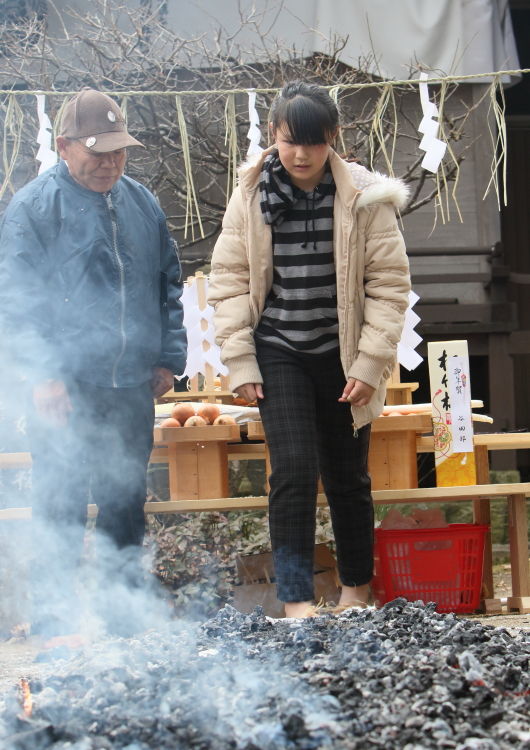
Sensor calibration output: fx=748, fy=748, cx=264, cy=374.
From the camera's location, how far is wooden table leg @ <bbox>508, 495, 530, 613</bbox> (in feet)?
12.3

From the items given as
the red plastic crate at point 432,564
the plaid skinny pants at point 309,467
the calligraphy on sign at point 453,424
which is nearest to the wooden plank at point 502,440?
the calligraphy on sign at point 453,424

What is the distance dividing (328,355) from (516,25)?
6.11 meters

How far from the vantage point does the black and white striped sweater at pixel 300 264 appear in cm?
304

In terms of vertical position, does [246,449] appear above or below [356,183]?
below

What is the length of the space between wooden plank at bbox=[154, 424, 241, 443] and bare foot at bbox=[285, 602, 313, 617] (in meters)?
1.02

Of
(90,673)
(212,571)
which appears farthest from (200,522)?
(90,673)

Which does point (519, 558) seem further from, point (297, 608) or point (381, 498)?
point (297, 608)

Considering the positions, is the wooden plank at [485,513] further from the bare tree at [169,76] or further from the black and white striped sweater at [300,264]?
the bare tree at [169,76]

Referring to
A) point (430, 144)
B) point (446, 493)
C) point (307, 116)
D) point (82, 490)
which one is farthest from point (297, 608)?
point (430, 144)

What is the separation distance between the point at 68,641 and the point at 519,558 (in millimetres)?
2271

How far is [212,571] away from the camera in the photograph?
4.78 metres

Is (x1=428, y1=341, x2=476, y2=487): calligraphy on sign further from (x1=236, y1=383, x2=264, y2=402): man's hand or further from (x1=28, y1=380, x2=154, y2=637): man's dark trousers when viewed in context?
(x1=28, y1=380, x2=154, y2=637): man's dark trousers

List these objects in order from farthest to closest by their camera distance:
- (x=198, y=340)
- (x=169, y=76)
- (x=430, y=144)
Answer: (x=169, y=76), (x=198, y=340), (x=430, y=144)

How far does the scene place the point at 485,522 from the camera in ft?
13.6
